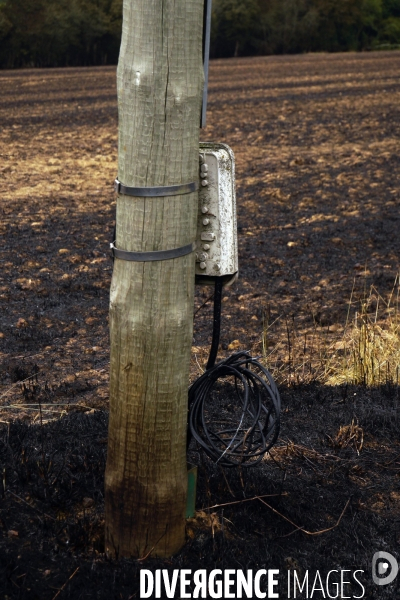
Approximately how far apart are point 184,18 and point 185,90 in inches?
8.9

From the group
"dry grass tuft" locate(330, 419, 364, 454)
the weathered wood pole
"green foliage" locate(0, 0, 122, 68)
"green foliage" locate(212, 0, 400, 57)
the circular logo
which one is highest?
"green foliage" locate(212, 0, 400, 57)

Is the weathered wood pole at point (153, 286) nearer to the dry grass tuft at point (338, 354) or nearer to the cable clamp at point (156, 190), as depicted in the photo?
the cable clamp at point (156, 190)

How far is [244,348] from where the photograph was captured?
5949 millimetres

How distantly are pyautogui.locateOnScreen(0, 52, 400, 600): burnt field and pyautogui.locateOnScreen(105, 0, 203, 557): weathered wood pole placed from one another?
0.25 metres

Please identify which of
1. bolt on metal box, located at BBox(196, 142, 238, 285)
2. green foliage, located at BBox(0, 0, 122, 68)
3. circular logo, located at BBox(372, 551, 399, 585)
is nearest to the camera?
bolt on metal box, located at BBox(196, 142, 238, 285)

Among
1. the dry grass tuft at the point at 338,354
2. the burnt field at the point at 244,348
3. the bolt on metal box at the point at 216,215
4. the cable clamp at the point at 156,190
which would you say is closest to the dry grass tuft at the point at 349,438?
the burnt field at the point at 244,348

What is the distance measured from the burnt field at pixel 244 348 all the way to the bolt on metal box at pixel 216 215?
3.35 ft

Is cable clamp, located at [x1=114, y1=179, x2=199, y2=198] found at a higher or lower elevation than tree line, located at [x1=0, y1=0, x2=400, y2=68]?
lower

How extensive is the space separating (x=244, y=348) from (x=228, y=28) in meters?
50.3

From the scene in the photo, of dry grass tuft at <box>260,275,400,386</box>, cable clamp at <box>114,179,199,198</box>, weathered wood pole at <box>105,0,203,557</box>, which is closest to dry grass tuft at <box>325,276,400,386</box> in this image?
dry grass tuft at <box>260,275,400,386</box>

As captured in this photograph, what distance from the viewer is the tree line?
37750 millimetres

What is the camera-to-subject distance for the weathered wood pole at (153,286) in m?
2.68

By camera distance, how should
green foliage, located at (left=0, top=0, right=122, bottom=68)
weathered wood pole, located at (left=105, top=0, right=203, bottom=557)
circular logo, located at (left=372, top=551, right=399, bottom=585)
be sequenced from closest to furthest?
1. weathered wood pole, located at (left=105, top=0, right=203, bottom=557)
2. circular logo, located at (left=372, top=551, right=399, bottom=585)
3. green foliage, located at (left=0, top=0, right=122, bottom=68)

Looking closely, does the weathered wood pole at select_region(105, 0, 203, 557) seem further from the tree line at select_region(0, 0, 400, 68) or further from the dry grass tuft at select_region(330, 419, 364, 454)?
the tree line at select_region(0, 0, 400, 68)
